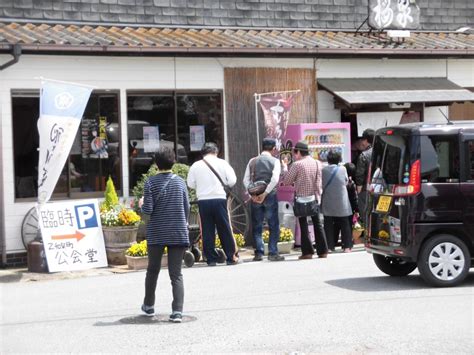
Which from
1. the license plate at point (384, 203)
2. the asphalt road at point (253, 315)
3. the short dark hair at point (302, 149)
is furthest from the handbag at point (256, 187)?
the license plate at point (384, 203)

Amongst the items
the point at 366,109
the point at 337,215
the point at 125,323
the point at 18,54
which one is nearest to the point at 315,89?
the point at 366,109

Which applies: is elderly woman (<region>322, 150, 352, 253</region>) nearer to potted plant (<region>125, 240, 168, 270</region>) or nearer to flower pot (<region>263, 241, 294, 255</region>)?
flower pot (<region>263, 241, 294, 255</region>)

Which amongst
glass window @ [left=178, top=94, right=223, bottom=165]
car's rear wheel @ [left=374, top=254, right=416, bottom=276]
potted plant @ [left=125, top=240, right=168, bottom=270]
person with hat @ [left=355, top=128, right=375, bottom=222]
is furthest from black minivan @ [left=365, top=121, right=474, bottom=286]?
glass window @ [left=178, top=94, right=223, bottom=165]

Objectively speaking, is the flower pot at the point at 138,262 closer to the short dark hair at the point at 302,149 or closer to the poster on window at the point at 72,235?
the poster on window at the point at 72,235

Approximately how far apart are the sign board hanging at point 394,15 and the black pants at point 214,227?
643cm

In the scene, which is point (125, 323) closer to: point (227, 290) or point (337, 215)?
point (227, 290)

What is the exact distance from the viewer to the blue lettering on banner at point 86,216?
13391 mm

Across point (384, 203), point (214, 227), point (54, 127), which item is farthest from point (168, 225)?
point (54, 127)

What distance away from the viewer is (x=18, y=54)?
43.8ft

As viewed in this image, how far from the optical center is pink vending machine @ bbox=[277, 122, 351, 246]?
15.0 m

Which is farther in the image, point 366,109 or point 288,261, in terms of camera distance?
point 366,109

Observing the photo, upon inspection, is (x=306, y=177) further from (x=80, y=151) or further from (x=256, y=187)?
(x=80, y=151)

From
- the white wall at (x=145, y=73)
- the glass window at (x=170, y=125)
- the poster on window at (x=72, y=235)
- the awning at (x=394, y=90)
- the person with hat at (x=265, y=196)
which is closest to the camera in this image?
the poster on window at (x=72, y=235)

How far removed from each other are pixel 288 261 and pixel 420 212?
3708mm
